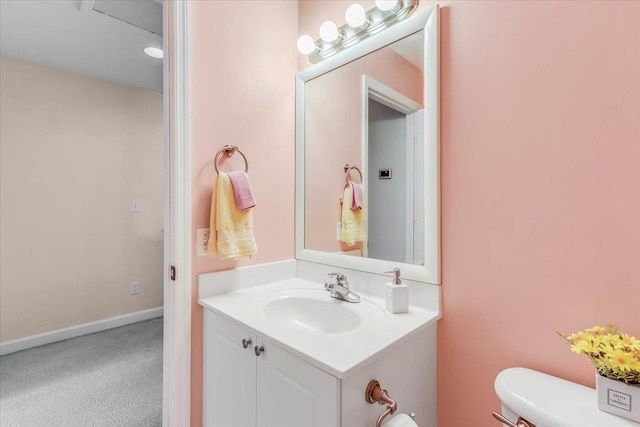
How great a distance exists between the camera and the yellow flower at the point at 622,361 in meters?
0.64

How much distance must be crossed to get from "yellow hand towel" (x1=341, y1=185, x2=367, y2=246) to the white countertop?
0.85ft

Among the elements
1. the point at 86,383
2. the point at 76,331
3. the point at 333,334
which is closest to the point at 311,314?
the point at 333,334

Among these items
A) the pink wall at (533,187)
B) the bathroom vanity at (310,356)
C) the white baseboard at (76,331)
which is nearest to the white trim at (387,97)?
the pink wall at (533,187)

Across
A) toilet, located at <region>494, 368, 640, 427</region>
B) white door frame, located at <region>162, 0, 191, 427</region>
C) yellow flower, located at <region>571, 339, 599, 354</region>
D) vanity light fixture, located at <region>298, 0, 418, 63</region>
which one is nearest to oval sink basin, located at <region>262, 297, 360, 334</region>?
white door frame, located at <region>162, 0, 191, 427</region>

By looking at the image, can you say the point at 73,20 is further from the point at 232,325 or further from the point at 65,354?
the point at 65,354

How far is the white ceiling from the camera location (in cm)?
177

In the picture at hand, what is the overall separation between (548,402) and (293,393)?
0.65 meters

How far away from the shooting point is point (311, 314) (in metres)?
1.30

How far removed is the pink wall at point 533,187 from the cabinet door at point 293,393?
549 mm

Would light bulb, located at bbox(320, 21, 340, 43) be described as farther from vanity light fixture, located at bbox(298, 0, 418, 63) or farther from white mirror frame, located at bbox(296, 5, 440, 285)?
white mirror frame, located at bbox(296, 5, 440, 285)

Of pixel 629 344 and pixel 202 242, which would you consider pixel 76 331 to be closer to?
pixel 202 242

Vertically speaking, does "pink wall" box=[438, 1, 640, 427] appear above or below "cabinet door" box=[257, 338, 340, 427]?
above

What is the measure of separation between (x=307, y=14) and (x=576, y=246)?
1.57m

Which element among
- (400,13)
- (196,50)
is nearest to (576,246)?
(400,13)
